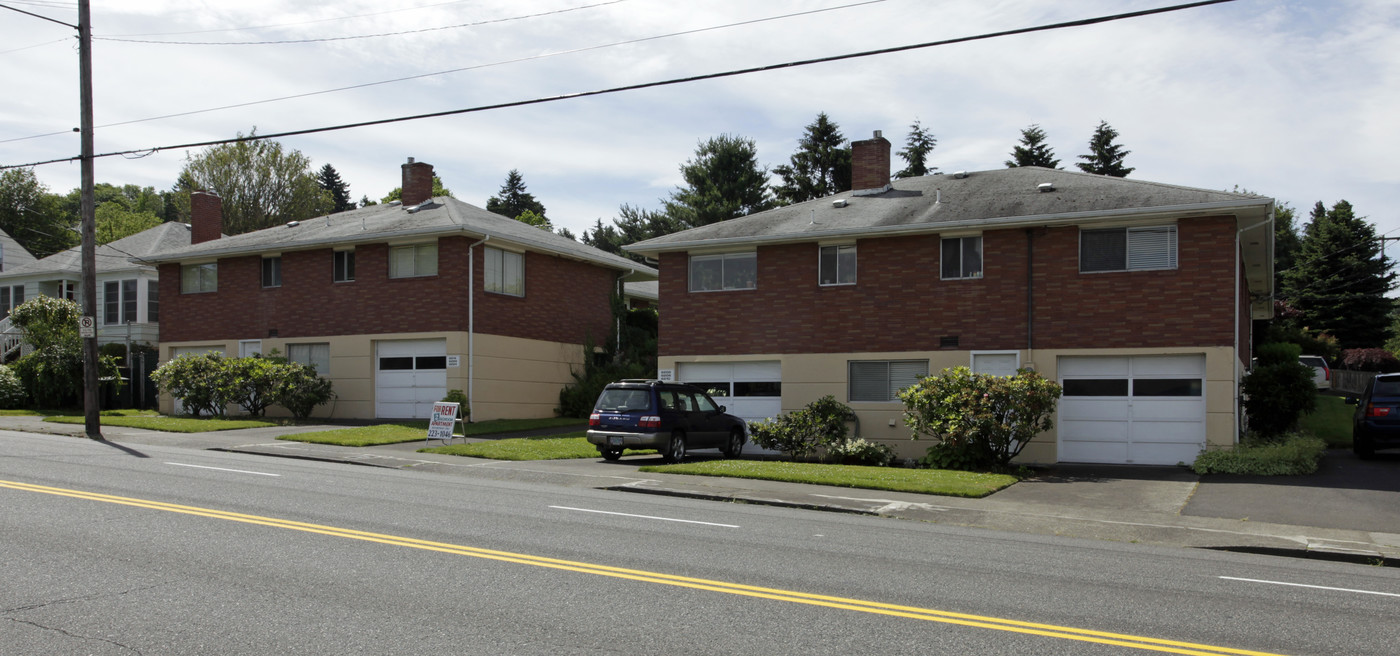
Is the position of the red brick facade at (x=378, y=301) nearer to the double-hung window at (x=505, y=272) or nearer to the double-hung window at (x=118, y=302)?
the double-hung window at (x=505, y=272)

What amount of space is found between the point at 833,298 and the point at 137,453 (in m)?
14.2

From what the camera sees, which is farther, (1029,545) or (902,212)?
(902,212)

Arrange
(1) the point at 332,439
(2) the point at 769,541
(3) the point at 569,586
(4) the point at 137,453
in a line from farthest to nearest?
1. (1) the point at 332,439
2. (4) the point at 137,453
3. (2) the point at 769,541
4. (3) the point at 569,586

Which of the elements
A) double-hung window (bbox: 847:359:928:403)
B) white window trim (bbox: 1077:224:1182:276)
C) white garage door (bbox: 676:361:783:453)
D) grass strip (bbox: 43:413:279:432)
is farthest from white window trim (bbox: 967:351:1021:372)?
grass strip (bbox: 43:413:279:432)

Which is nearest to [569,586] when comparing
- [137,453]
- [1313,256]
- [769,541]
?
[769,541]

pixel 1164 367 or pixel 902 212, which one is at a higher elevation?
pixel 902 212

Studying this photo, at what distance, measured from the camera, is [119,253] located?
39625 mm

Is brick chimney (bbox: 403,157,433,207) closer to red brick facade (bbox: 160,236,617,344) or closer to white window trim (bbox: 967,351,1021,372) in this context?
red brick facade (bbox: 160,236,617,344)

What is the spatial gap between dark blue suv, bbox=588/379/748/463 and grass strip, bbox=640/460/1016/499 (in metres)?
0.79

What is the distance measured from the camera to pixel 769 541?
408 inches

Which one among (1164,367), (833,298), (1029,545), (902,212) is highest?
(902,212)

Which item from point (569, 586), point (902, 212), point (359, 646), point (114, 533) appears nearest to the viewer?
point (359, 646)

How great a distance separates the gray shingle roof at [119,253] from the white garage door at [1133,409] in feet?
106

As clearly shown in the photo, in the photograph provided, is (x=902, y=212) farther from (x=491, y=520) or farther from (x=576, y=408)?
(x=491, y=520)
